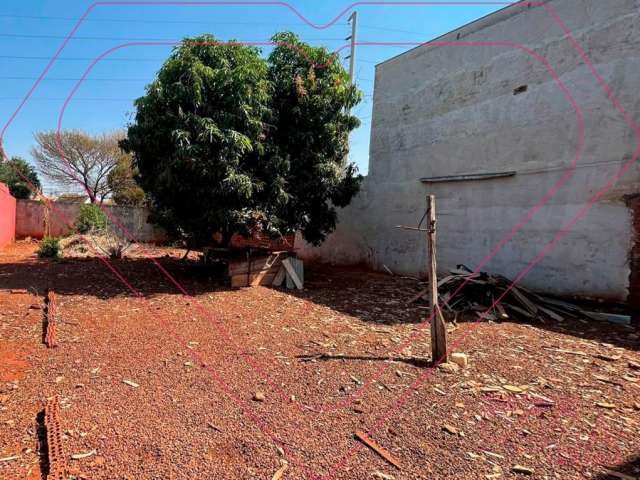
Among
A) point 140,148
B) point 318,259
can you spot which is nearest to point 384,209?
point 318,259

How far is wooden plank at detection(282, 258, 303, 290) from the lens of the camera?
7.13 metres

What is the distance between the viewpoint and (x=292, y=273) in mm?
7180

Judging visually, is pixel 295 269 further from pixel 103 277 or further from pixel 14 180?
pixel 14 180

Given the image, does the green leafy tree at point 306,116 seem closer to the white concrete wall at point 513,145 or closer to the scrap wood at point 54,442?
the white concrete wall at point 513,145

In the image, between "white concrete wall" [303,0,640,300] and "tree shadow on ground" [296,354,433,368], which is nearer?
"tree shadow on ground" [296,354,433,368]

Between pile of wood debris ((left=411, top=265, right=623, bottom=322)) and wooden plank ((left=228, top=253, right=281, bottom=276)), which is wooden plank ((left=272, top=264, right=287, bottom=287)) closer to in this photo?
wooden plank ((left=228, top=253, right=281, bottom=276))

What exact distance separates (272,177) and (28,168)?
71.3ft

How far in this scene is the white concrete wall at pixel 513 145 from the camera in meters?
5.72

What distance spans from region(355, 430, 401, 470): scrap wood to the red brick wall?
46.8 ft

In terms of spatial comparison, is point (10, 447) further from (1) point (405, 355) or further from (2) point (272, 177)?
(2) point (272, 177)

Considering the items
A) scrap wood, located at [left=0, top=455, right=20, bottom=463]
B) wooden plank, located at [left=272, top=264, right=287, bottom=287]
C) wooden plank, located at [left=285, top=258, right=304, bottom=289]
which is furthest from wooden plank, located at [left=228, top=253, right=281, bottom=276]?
scrap wood, located at [left=0, top=455, right=20, bottom=463]

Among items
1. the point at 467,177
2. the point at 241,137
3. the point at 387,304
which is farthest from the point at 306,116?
the point at 387,304

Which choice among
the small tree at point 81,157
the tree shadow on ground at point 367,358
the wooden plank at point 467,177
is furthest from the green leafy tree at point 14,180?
the tree shadow on ground at point 367,358

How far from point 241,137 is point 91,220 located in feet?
34.2
